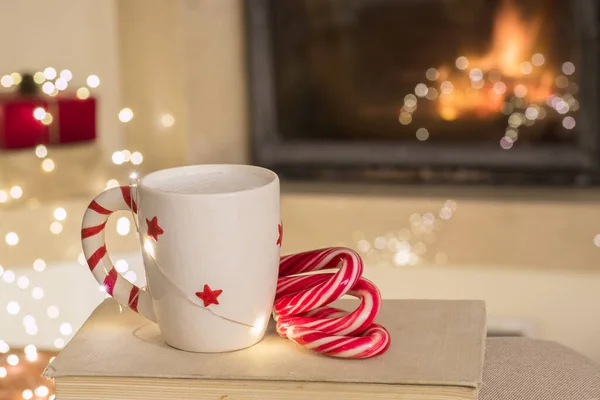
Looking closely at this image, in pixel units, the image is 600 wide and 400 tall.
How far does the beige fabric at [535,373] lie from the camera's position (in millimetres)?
682

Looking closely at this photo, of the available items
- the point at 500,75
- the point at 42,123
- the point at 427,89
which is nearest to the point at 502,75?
the point at 500,75

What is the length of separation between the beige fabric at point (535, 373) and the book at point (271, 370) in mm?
57

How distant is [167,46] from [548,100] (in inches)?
30.5

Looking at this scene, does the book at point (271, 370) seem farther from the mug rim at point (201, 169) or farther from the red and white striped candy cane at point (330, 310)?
the mug rim at point (201, 169)

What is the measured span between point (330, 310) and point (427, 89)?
117 cm

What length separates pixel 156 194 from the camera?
2.02ft

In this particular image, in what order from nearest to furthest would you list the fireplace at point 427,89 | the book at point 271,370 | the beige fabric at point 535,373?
the book at point 271,370 < the beige fabric at point 535,373 < the fireplace at point 427,89

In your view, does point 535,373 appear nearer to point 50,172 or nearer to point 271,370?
point 271,370

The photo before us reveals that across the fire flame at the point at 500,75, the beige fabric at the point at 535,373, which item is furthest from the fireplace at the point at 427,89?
the beige fabric at the point at 535,373

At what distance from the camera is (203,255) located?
61cm

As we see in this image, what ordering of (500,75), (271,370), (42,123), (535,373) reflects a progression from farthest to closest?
1. (500,75)
2. (42,123)
3. (535,373)
4. (271,370)

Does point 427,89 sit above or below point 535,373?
above

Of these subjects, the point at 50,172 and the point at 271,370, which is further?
the point at 50,172

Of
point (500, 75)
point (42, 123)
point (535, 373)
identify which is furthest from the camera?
point (500, 75)
